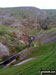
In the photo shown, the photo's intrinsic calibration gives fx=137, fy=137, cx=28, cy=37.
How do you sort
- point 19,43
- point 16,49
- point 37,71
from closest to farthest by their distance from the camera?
point 37,71 → point 16,49 → point 19,43

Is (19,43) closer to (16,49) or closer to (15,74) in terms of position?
(16,49)

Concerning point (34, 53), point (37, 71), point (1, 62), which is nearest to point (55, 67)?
point (37, 71)

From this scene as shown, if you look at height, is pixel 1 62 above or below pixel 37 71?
below

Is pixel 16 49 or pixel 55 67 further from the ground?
pixel 55 67

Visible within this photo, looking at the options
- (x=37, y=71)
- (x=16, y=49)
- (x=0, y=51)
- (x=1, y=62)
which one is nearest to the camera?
(x=37, y=71)

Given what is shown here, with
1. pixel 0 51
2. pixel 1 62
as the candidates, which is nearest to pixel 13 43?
pixel 0 51

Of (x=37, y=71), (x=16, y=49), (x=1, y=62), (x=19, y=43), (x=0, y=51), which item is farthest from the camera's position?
(x=19, y=43)

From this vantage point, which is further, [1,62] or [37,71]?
[1,62]

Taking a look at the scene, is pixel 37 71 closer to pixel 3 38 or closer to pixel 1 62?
pixel 1 62

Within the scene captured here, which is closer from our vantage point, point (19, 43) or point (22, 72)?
point (22, 72)
